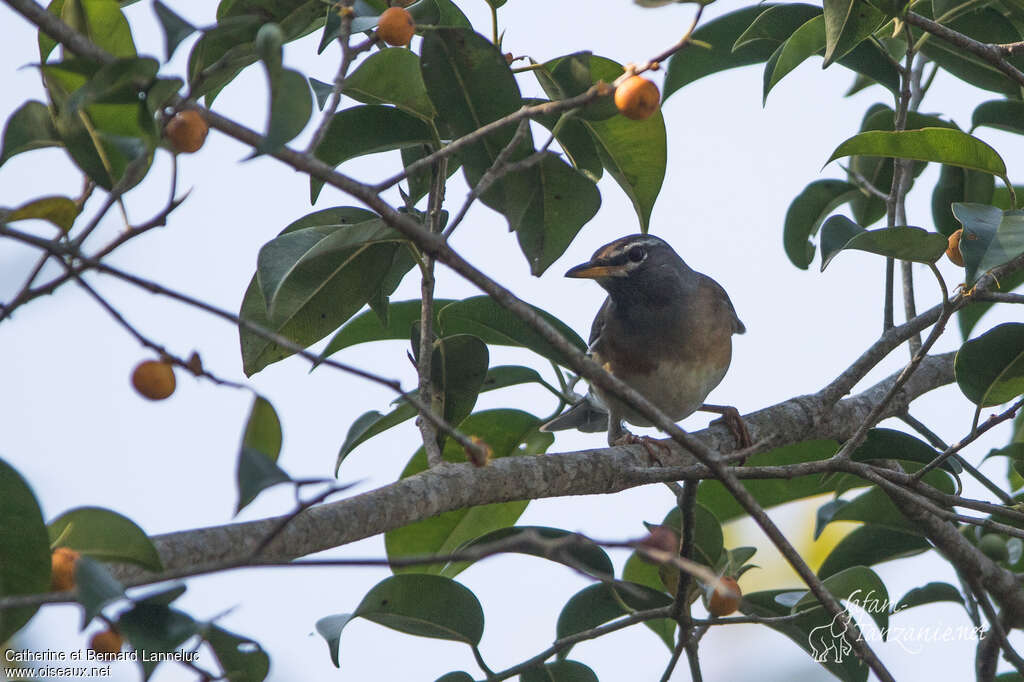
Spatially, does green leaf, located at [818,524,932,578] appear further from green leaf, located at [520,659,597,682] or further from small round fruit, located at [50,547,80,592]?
small round fruit, located at [50,547,80,592]

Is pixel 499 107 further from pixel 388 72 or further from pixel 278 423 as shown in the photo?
pixel 278 423

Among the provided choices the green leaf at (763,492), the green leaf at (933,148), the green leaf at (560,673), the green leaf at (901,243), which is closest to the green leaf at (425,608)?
the green leaf at (560,673)

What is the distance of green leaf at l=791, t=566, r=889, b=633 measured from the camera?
3857 mm

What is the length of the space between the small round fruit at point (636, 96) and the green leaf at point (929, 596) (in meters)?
2.64

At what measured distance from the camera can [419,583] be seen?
344 centimetres

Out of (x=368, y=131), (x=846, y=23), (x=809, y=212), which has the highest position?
(x=809, y=212)

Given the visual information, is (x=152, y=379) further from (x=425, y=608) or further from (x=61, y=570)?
(x=425, y=608)

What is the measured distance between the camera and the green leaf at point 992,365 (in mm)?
3711

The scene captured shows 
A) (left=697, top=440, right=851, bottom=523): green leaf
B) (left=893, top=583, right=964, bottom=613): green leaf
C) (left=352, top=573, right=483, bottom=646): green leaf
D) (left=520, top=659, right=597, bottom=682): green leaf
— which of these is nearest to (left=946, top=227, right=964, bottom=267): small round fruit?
(left=697, top=440, right=851, bottom=523): green leaf

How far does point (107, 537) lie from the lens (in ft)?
8.01

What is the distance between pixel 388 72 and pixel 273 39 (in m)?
1.27

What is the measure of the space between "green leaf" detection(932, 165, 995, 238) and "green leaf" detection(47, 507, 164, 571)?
149 inches

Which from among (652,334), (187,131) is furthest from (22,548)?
(652,334)

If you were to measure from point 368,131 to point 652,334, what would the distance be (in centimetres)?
282
